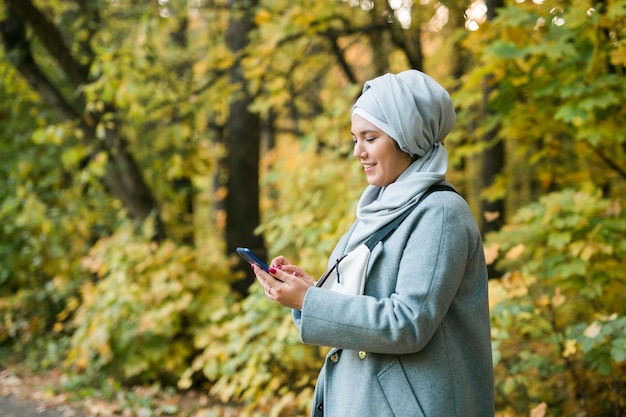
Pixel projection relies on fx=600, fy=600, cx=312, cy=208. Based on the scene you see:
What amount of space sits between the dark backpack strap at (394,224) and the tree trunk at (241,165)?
536 centimetres

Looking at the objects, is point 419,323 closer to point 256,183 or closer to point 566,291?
point 566,291

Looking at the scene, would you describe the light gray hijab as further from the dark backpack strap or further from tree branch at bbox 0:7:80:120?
tree branch at bbox 0:7:80:120

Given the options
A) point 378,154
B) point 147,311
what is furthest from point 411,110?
point 147,311

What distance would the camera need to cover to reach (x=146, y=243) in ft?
19.7

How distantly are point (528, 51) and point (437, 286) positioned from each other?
2.07 meters

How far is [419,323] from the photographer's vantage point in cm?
156

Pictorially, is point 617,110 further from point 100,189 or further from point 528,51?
point 100,189

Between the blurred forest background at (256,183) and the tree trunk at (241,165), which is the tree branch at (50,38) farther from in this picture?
the tree trunk at (241,165)

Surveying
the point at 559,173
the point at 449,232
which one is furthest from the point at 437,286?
the point at 559,173

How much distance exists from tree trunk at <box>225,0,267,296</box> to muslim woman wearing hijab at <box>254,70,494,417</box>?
5362 millimetres

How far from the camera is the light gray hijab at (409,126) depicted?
1688 mm

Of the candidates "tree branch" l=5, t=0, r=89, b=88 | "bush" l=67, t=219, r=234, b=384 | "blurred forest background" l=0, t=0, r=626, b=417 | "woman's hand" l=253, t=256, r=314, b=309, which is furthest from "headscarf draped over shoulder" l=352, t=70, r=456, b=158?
"tree branch" l=5, t=0, r=89, b=88

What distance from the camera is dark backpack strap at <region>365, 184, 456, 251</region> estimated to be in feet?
5.57

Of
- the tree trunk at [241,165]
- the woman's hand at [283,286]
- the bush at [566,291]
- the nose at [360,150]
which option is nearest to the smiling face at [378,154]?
the nose at [360,150]
